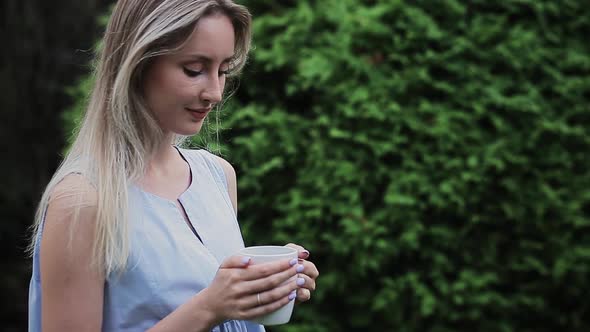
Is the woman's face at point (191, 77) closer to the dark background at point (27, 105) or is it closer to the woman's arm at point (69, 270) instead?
the woman's arm at point (69, 270)

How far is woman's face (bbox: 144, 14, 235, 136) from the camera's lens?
1579 millimetres

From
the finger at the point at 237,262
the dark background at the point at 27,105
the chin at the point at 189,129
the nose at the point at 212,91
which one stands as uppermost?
the nose at the point at 212,91

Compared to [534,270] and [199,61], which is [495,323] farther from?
[199,61]

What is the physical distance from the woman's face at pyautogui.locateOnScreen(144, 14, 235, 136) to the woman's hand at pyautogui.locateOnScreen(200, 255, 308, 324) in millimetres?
365

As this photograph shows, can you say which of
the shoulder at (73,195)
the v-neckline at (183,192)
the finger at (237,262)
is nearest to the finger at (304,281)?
the finger at (237,262)

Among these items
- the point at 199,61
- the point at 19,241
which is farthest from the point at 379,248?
the point at 19,241

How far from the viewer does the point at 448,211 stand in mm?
3615

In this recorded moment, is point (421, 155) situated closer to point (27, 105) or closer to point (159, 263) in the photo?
point (159, 263)

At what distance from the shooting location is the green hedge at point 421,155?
355cm

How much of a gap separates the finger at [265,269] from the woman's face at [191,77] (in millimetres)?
379

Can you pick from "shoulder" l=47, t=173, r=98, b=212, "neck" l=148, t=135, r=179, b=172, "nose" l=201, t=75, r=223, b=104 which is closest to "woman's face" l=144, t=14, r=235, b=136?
"nose" l=201, t=75, r=223, b=104

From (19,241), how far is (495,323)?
13.7 ft

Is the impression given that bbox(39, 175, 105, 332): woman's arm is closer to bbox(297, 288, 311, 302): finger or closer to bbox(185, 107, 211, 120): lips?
bbox(185, 107, 211, 120): lips

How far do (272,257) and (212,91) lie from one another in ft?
1.33
